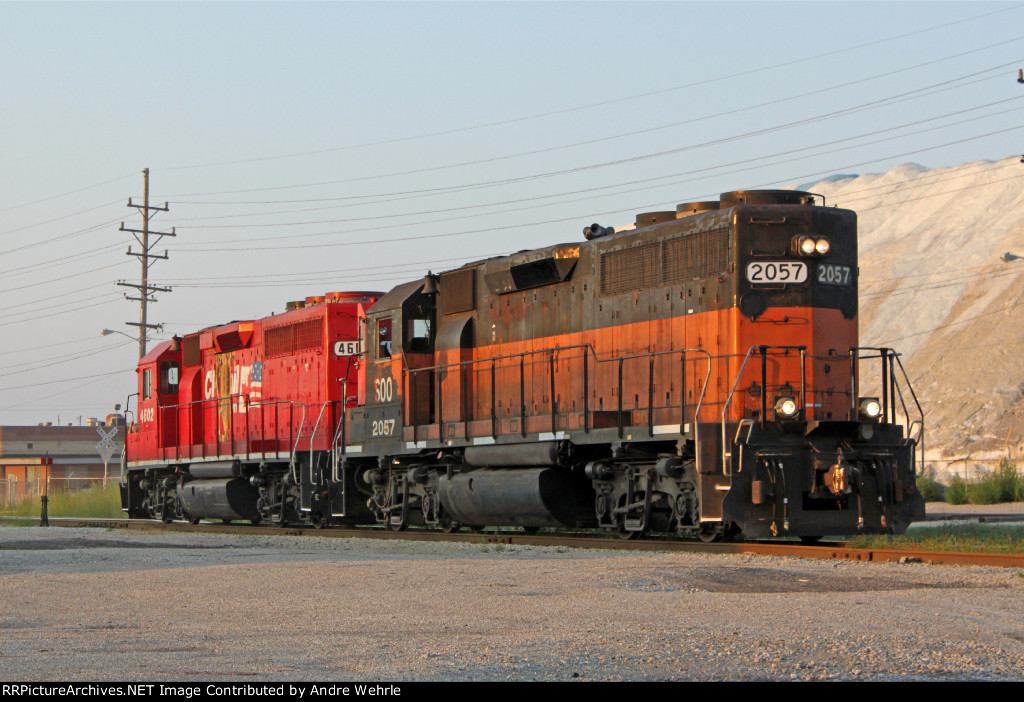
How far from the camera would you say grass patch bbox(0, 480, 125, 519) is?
33.2 m

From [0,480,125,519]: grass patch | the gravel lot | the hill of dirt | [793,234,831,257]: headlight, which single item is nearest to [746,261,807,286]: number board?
[793,234,831,257]: headlight

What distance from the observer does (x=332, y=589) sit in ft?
32.3

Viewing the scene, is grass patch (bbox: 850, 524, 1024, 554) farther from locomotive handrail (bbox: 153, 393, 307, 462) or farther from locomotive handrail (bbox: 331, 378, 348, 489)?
locomotive handrail (bbox: 153, 393, 307, 462)

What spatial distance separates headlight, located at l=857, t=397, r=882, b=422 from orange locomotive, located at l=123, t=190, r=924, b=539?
0.08ft

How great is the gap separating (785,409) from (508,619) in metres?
5.81

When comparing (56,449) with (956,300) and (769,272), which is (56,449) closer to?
(956,300)

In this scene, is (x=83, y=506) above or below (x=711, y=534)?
below

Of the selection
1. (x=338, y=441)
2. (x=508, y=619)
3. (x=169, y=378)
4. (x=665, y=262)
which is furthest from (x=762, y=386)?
(x=169, y=378)

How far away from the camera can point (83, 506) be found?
114 ft

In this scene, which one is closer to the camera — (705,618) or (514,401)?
(705,618)

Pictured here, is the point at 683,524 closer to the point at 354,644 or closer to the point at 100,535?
the point at 354,644

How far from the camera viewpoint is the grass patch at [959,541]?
12602 millimetres

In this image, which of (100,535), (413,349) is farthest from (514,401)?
(100,535)

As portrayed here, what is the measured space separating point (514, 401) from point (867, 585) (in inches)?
283
